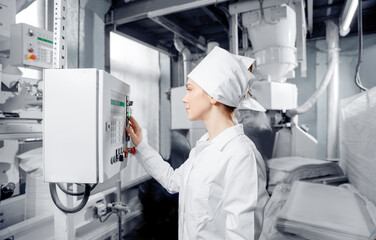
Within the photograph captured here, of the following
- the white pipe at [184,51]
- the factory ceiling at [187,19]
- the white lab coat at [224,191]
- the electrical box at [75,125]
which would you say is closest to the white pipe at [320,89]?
the factory ceiling at [187,19]

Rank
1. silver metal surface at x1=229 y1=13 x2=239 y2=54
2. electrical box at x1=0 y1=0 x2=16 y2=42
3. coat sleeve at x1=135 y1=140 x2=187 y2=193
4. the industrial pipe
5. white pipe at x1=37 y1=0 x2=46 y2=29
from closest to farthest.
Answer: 1. coat sleeve at x1=135 y1=140 x2=187 y2=193
2. electrical box at x1=0 y1=0 x2=16 y2=42
3. white pipe at x1=37 y1=0 x2=46 y2=29
4. silver metal surface at x1=229 y1=13 x2=239 y2=54
5. the industrial pipe

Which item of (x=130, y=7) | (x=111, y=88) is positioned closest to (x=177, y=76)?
(x=130, y=7)

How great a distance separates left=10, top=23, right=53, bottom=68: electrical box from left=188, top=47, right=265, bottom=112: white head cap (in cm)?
127

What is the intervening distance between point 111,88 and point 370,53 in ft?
12.8

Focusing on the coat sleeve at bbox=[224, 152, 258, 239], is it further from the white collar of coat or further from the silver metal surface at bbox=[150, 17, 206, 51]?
the silver metal surface at bbox=[150, 17, 206, 51]

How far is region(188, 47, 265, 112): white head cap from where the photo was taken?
98 cm

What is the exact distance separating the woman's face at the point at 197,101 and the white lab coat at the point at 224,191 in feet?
0.43

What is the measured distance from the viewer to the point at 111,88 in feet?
3.09

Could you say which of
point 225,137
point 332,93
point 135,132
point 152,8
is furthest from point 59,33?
point 332,93

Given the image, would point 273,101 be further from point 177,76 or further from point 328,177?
point 177,76

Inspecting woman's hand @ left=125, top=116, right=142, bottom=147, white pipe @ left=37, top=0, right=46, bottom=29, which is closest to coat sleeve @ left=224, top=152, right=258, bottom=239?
woman's hand @ left=125, top=116, right=142, bottom=147

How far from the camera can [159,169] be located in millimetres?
1286

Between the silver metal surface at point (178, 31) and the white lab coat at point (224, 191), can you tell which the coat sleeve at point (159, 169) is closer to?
the white lab coat at point (224, 191)

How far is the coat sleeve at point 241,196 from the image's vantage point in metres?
0.80
